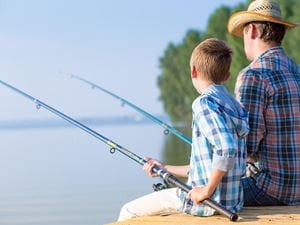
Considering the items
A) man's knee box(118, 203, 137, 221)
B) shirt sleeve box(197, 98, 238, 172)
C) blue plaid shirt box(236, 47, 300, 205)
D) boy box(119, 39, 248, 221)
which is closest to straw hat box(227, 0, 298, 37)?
blue plaid shirt box(236, 47, 300, 205)

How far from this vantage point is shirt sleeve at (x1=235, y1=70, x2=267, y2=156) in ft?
16.7

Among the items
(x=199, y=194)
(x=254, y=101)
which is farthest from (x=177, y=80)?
(x=199, y=194)

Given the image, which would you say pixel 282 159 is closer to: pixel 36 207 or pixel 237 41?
pixel 36 207

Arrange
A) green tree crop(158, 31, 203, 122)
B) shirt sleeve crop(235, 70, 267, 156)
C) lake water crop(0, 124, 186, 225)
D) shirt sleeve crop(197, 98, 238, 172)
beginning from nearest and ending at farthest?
1. shirt sleeve crop(197, 98, 238, 172)
2. shirt sleeve crop(235, 70, 267, 156)
3. lake water crop(0, 124, 186, 225)
4. green tree crop(158, 31, 203, 122)

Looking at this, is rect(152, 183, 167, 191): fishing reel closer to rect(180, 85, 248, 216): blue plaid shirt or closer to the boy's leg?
the boy's leg

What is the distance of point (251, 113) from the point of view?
16.7 feet

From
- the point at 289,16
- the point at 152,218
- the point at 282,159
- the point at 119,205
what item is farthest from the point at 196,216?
the point at 289,16

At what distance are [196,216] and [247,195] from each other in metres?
0.38

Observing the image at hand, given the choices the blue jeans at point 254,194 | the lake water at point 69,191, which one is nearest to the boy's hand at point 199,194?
the blue jeans at point 254,194

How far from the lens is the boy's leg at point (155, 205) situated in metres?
5.23

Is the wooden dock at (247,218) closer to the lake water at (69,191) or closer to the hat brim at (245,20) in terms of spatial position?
the hat brim at (245,20)

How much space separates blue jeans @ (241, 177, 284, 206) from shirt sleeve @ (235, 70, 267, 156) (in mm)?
182

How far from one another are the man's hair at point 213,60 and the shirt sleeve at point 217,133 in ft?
0.52

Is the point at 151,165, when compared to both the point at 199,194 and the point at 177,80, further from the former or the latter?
the point at 177,80
